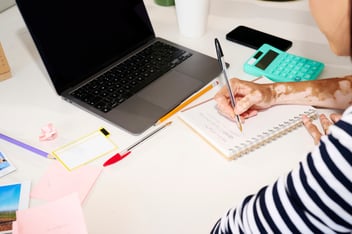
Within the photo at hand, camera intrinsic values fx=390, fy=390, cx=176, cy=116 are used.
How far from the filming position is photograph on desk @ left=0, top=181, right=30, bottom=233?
644 mm

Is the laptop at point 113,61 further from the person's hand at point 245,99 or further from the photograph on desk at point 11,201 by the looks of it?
the photograph on desk at point 11,201

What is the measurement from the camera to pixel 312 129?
770 mm

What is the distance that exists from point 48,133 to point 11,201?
0.16 meters

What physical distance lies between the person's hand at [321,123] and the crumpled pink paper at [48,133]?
1.67 ft

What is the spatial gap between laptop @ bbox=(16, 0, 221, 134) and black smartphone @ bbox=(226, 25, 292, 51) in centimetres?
14

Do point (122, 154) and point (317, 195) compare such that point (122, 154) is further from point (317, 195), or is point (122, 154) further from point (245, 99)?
point (317, 195)

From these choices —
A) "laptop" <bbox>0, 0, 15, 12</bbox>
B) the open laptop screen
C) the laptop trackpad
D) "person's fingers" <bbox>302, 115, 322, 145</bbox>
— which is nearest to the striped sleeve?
"person's fingers" <bbox>302, 115, 322, 145</bbox>

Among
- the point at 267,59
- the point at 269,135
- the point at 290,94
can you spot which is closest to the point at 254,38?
the point at 267,59

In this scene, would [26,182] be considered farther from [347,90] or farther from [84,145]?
[347,90]

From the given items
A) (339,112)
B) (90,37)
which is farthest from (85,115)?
(339,112)

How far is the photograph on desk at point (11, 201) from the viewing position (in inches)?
25.3

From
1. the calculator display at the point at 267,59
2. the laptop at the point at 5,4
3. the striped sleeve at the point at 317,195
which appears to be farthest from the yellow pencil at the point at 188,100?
the laptop at the point at 5,4

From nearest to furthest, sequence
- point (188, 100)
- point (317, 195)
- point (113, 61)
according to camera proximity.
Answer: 1. point (317, 195)
2. point (188, 100)
3. point (113, 61)

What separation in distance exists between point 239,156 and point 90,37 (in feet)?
1.52
